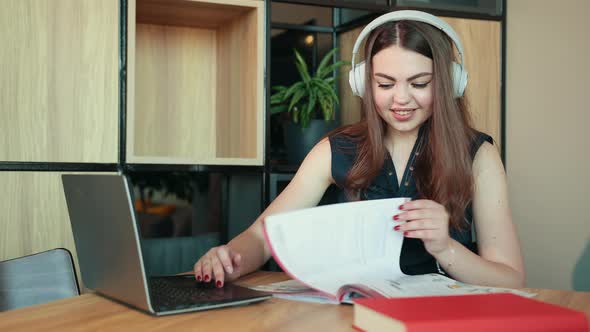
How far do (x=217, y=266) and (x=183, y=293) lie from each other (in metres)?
0.14

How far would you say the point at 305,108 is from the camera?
8.15ft

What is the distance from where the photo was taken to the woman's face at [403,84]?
157 centimetres

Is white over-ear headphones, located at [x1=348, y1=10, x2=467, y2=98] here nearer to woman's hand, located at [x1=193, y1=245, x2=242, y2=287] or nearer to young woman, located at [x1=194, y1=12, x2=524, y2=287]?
young woman, located at [x1=194, y1=12, x2=524, y2=287]

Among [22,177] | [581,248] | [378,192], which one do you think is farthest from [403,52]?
[581,248]

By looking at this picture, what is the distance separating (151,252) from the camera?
2.51m

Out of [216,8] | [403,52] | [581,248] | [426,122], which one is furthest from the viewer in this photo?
[581,248]

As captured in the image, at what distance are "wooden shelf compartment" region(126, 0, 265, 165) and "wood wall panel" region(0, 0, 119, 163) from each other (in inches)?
11.3

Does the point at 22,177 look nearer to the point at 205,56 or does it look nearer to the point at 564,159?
the point at 205,56

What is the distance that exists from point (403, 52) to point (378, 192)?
397 millimetres

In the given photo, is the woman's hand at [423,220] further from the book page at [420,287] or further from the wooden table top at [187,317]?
the wooden table top at [187,317]

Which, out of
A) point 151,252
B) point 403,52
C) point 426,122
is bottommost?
point 151,252

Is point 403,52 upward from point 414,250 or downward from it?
upward

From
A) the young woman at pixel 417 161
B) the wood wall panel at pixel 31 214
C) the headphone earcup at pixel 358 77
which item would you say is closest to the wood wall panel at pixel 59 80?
the wood wall panel at pixel 31 214

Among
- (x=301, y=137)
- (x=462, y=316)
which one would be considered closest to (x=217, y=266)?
(x=462, y=316)
